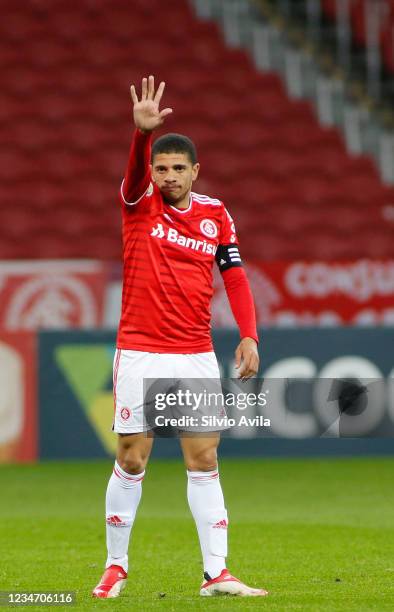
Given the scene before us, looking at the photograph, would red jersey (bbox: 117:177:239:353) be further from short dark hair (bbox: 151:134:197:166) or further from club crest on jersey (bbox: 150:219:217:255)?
short dark hair (bbox: 151:134:197:166)

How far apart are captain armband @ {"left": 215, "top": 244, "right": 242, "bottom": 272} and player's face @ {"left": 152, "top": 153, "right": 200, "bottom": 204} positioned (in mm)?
334

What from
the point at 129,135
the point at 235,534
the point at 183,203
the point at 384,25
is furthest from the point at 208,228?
the point at 384,25

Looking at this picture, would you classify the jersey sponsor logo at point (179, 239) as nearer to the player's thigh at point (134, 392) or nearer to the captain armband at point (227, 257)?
the captain armband at point (227, 257)

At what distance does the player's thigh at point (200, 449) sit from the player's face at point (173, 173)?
0.99 metres

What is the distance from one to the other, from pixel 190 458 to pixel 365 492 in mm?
4778

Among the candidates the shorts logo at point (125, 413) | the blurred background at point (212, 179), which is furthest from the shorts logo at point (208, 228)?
the blurred background at point (212, 179)

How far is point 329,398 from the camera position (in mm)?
5762

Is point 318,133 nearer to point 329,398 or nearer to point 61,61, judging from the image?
point 61,61

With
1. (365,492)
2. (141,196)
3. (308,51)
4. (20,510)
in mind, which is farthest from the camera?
(308,51)

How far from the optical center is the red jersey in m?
5.59

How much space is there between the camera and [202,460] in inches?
220

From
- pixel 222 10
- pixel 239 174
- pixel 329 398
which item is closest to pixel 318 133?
pixel 239 174

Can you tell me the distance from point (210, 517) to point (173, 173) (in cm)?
142

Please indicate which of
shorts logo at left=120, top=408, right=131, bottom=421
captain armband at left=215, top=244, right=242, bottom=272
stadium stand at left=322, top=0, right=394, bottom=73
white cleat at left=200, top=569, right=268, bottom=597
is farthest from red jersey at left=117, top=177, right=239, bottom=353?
stadium stand at left=322, top=0, right=394, bottom=73
